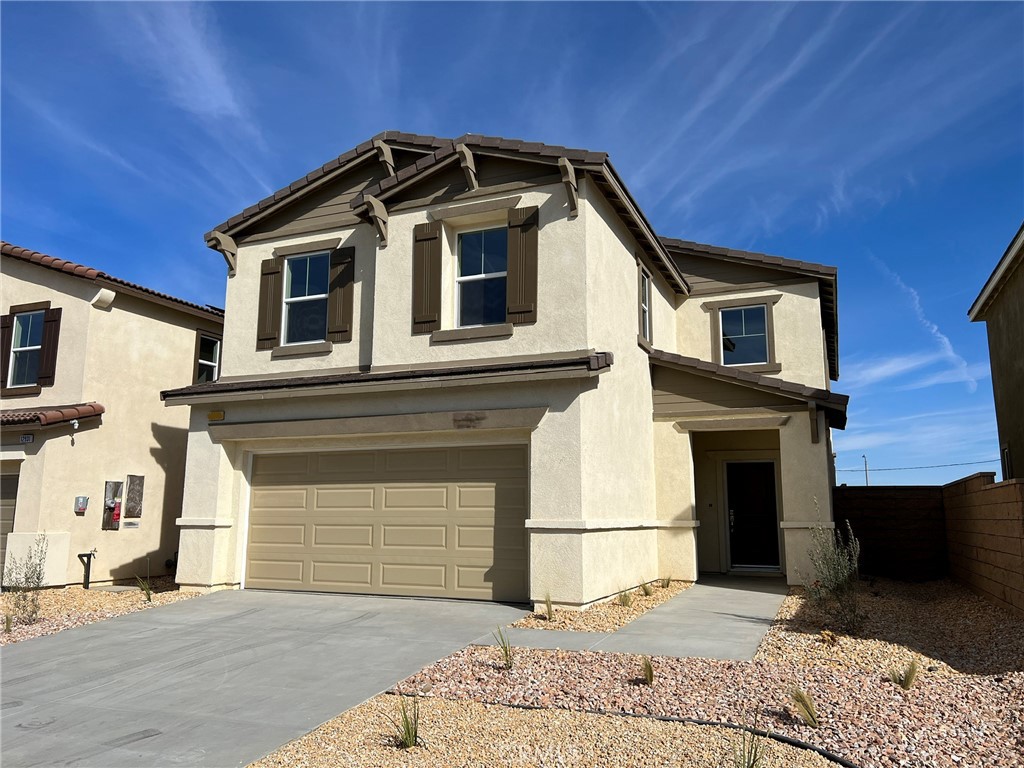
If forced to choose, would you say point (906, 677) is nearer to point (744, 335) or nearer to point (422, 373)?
point (422, 373)

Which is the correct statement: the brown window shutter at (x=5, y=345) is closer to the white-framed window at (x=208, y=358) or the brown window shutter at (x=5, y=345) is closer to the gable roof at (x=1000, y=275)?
the white-framed window at (x=208, y=358)

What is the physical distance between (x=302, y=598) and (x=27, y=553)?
6.14 meters

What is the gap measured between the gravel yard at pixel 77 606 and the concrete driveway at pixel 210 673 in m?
0.41

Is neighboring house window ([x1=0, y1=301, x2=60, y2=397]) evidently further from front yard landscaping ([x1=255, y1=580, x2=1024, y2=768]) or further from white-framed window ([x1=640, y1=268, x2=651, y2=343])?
front yard landscaping ([x1=255, y1=580, x2=1024, y2=768])

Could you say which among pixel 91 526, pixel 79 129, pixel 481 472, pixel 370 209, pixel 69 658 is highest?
pixel 79 129

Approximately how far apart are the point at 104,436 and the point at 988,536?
612 inches

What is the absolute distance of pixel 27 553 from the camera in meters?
14.0

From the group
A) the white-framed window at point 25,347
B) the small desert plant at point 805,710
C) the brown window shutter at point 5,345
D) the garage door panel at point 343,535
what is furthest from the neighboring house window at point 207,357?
the small desert plant at point 805,710

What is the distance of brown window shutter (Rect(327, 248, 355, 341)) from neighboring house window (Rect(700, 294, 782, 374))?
828 centimetres

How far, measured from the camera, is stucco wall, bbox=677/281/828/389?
16.2 metres

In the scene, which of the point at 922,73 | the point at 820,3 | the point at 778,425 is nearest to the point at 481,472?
the point at 778,425

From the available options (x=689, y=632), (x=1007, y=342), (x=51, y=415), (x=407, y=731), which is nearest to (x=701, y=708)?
(x=407, y=731)

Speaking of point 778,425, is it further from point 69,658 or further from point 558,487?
point 69,658

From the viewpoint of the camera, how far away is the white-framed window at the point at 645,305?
14141mm
